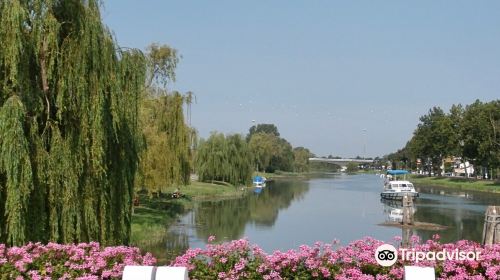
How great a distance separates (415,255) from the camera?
23.2ft

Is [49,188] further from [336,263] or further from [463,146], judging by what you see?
[463,146]

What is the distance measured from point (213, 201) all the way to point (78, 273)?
1461 inches

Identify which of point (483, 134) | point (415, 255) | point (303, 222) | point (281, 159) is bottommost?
point (303, 222)

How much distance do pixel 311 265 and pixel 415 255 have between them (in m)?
1.42

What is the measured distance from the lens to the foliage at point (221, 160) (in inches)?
2165

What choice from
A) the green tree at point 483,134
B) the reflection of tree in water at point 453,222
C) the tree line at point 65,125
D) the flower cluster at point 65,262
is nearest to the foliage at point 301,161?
the green tree at point 483,134

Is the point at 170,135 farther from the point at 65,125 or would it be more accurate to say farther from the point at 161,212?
the point at 65,125

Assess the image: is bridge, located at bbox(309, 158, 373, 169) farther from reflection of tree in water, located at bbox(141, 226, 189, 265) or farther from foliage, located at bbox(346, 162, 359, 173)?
reflection of tree in water, located at bbox(141, 226, 189, 265)

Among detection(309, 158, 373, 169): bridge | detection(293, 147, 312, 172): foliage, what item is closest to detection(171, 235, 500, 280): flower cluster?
detection(293, 147, 312, 172): foliage

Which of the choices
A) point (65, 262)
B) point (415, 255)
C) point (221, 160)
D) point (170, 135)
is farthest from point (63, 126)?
point (221, 160)

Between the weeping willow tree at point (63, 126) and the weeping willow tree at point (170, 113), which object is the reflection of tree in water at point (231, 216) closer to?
the weeping willow tree at point (170, 113)

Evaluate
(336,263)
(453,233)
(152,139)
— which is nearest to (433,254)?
(336,263)

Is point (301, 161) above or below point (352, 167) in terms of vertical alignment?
above

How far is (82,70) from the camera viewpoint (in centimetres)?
1033
